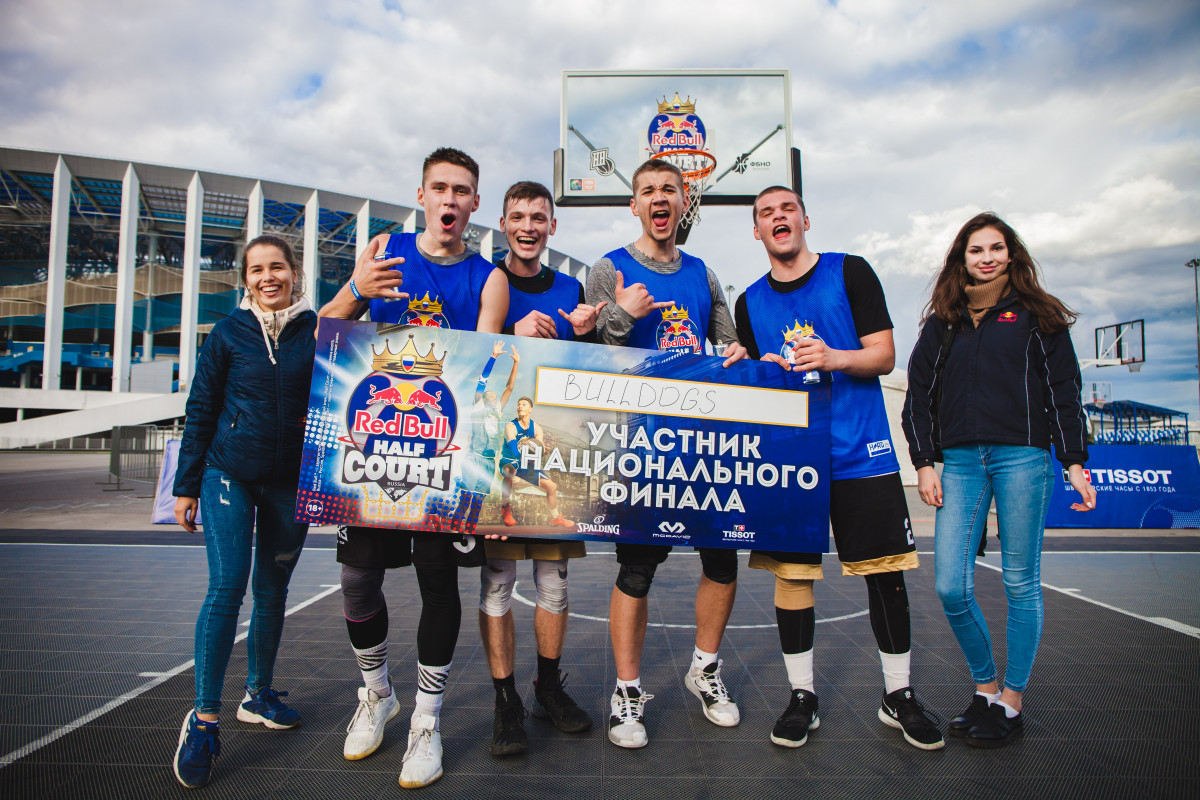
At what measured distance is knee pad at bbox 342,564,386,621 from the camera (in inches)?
96.6

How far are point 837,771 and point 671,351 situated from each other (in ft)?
5.51

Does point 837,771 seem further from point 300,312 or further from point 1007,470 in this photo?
point 300,312

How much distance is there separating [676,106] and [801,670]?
1058 cm

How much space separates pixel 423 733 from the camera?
225 centimetres

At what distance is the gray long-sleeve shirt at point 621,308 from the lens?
8.49ft

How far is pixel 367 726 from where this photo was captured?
2.41 m

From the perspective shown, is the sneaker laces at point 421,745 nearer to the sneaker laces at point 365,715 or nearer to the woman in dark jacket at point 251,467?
the sneaker laces at point 365,715

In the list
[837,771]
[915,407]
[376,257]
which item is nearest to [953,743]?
[837,771]

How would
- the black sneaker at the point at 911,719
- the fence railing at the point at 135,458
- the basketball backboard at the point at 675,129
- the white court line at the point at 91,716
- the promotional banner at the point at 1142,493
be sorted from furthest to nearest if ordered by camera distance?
1. the fence railing at the point at 135,458
2. the basketball backboard at the point at 675,129
3. the promotional banner at the point at 1142,493
4. the black sneaker at the point at 911,719
5. the white court line at the point at 91,716

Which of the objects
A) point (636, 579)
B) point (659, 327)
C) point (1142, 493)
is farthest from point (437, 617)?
point (1142, 493)

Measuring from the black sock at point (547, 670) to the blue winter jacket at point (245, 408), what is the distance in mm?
1298

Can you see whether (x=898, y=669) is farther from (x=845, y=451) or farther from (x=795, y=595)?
(x=845, y=451)

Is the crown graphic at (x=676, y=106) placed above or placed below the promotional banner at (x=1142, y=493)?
above

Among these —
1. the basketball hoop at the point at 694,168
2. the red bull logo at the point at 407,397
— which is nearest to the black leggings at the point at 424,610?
the red bull logo at the point at 407,397
